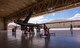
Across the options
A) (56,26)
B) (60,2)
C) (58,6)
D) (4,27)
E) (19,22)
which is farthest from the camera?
(4,27)

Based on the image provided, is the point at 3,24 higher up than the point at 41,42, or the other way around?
the point at 3,24

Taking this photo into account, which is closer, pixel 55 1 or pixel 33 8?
pixel 55 1

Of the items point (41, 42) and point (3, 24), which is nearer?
point (41, 42)

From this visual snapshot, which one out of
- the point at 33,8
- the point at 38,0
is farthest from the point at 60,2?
the point at 33,8

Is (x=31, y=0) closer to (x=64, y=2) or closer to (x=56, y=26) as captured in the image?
(x=64, y=2)

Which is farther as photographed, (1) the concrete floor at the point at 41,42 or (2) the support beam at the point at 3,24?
(2) the support beam at the point at 3,24

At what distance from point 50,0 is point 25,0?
3918mm

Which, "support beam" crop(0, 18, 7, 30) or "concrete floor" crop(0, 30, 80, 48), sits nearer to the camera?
"concrete floor" crop(0, 30, 80, 48)

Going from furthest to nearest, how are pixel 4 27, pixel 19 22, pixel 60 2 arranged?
pixel 4 27 < pixel 60 2 < pixel 19 22

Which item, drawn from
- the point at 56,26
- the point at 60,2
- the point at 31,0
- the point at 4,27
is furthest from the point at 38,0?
the point at 4,27

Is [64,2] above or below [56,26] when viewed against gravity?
above

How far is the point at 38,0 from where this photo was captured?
19.6 meters

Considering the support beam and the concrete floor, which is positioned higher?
the support beam

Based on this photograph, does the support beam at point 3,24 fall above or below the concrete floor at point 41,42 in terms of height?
above
